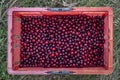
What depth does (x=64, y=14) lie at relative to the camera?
153cm

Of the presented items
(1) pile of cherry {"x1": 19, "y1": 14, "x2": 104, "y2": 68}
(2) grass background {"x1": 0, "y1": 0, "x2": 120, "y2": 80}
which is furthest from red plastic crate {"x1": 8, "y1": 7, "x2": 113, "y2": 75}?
(2) grass background {"x1": 0, "y1": 0, "x2": 120, "y2": 80}

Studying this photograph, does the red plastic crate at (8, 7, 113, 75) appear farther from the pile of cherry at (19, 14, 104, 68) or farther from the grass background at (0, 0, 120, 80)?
the grass background at (0, 0, 120, 80)

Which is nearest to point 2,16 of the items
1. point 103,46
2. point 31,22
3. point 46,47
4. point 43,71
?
point 31,22

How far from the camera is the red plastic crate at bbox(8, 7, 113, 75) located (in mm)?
1438

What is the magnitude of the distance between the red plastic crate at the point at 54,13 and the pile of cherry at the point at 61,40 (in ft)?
0.16

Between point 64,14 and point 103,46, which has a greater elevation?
point 64,14

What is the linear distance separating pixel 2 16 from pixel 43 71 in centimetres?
43

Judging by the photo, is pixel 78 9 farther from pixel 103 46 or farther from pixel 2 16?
pixel 2 16

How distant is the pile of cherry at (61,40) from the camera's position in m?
1.55

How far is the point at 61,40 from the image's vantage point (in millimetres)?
1562

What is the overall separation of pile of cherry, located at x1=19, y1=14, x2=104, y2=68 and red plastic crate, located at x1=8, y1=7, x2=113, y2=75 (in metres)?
0.05

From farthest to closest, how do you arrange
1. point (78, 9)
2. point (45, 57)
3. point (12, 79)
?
point (12, 79)
point (45, 57)
point (78, 9)

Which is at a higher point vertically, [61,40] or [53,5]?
[53,5]

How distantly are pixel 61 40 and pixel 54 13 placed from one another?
143mm
